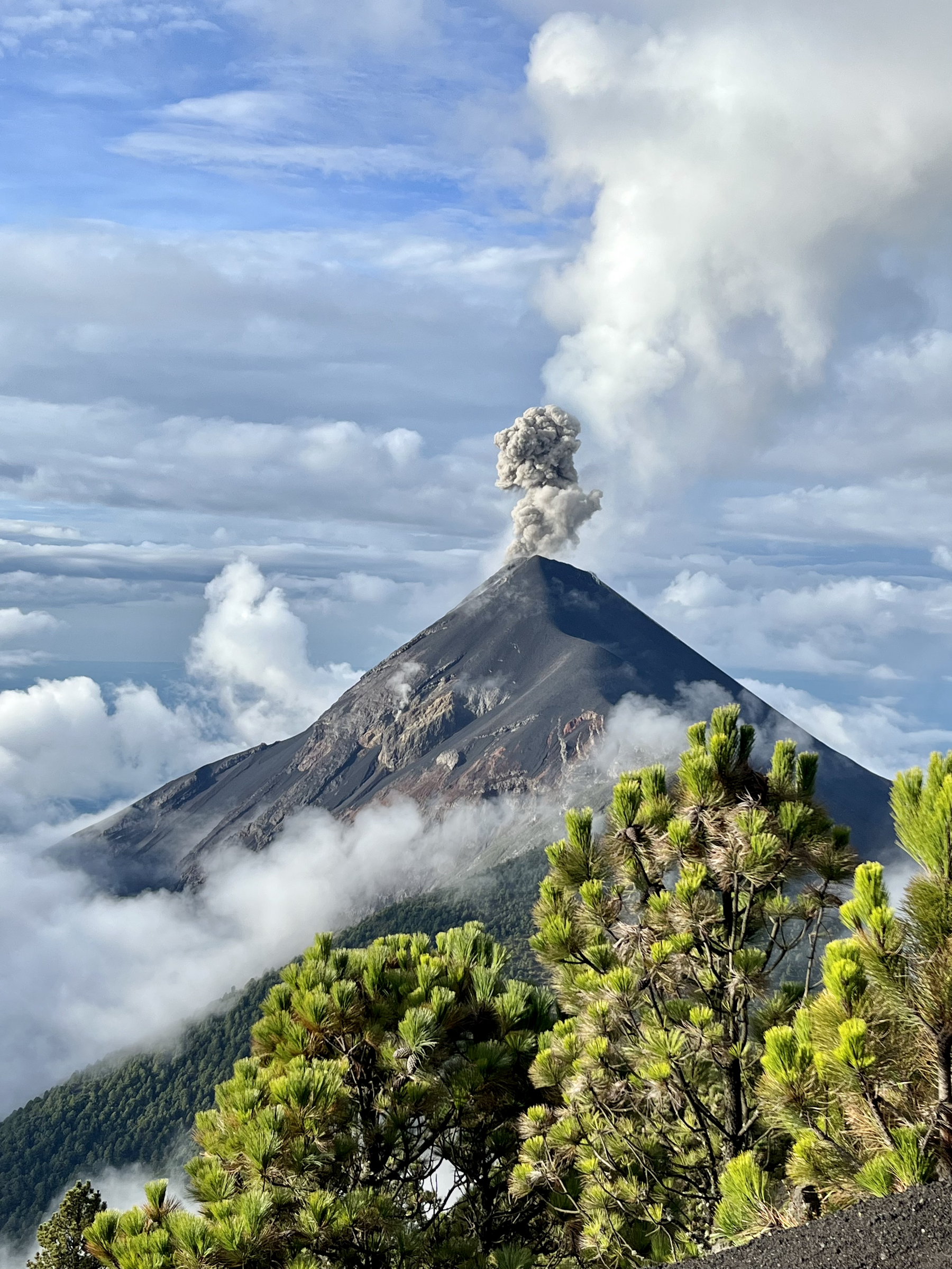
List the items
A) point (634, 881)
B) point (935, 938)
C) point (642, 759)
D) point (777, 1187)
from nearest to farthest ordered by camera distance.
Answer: point (935, 938), point (777, 1187), point (634, 881), point (642, 759)

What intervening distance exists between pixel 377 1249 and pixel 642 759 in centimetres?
16252

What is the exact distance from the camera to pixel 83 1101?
462 ft

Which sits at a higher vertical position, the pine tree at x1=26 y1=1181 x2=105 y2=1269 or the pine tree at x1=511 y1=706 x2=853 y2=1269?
the pine tree at x1=511 y1=706 x2=853 y2=1269

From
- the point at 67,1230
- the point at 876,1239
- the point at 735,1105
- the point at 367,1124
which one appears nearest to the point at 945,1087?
the point at 876,1239

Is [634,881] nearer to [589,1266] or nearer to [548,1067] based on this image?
[548,1067]

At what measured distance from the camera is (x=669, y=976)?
939 cm

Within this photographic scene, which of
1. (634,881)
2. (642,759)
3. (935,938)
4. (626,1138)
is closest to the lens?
(935,938)

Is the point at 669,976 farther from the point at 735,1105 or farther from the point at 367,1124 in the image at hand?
the point at 367,1124

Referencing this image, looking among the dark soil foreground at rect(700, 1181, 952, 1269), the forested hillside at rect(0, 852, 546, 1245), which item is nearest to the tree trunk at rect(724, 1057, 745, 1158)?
the dark soil foreground at rect(700, 1181, 952, 1269)

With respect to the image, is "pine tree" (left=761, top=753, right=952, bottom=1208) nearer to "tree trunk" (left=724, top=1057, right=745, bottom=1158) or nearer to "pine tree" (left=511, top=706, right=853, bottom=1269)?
"pine tree" (left=511, top=706, right=853, bottom=1269)

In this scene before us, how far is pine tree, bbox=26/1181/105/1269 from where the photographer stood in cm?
2528

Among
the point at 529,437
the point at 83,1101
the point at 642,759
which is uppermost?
the point at 529,437

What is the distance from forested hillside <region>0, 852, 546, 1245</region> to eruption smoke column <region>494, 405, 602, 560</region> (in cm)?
5264

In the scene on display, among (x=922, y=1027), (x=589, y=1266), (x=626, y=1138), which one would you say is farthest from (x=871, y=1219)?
(x=589, y=1266)
